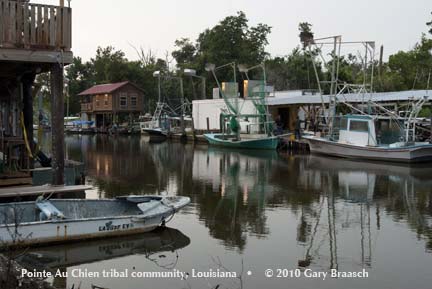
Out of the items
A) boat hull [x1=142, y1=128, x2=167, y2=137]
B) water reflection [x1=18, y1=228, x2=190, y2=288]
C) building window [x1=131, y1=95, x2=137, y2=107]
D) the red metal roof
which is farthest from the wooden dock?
building window [x1=131, y1=95, x2=137, y2=107]

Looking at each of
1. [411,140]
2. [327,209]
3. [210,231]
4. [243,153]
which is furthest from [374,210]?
[243,153]

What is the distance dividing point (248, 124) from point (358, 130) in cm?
1317

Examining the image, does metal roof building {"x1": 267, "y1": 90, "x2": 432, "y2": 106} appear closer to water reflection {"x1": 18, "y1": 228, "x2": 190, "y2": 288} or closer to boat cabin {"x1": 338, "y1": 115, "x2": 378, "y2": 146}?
boat cabin {"x1": 338, "y1": 115, "x2": 378, "y2": 146}

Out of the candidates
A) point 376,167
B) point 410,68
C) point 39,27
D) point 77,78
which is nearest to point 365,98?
point 376,167

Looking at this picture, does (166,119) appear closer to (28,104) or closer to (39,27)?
(28,104)

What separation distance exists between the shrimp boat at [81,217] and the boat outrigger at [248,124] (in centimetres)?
2319

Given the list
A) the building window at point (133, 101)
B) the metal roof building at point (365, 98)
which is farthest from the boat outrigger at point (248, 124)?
the building window at point (133, 101)

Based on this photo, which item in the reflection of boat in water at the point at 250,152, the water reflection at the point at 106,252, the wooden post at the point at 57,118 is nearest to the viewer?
the water reflection at the point at 106,252

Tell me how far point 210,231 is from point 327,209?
4.13 meters

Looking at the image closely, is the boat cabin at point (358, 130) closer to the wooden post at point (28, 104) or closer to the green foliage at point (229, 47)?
the wooden post at point (28, 104)

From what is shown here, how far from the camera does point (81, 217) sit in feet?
37.6

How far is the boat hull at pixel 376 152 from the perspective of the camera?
86.4 feet

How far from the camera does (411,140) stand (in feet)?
90.5

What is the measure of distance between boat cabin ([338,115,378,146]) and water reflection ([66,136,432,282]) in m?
1.43
